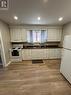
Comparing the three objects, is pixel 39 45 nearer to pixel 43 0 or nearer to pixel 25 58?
pixel 25 58

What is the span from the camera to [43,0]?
6.82 ft

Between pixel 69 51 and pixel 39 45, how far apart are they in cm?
369

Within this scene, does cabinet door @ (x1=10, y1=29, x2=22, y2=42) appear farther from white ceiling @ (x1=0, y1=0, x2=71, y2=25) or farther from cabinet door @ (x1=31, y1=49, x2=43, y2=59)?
white ceiling @ (x1=0, y1=0, x2=71, y2=25)

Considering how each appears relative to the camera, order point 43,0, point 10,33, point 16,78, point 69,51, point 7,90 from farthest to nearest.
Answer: point 10,33 < point 16,78 < point 69,51 < point 7,90 < point 43,0

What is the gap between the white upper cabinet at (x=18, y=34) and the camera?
600 cm

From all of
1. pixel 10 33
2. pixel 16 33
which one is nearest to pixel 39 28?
pixel 16 33

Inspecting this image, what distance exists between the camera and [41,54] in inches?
241

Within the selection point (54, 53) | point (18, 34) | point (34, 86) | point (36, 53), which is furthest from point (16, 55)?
point (34, 86)

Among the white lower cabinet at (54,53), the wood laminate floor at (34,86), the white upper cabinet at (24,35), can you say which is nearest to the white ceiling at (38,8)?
the wood laminate floor at (34,86)

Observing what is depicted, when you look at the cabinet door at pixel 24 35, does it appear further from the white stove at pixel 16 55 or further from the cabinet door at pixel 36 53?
the cabinet door at pixel 36 53

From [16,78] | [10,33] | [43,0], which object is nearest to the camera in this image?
[43,0]

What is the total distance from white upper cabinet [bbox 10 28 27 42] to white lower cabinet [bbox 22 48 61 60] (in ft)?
2.84

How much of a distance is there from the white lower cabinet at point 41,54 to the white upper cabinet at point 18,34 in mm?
865

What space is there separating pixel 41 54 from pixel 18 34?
211 cm
